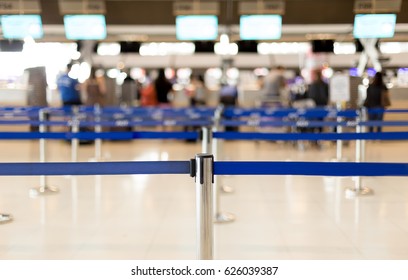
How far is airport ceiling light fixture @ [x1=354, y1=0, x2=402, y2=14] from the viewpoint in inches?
374

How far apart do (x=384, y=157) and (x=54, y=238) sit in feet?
24.2

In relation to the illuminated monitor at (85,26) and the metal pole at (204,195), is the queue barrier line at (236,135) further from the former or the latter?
the illuminated monitor at (85,26)

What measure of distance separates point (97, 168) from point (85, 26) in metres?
8.13

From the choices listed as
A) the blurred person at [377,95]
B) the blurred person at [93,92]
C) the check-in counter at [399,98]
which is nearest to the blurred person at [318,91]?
the check-in counter at [399,98]

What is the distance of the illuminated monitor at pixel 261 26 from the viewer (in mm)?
10570

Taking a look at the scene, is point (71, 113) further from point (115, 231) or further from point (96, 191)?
point (115, 231)

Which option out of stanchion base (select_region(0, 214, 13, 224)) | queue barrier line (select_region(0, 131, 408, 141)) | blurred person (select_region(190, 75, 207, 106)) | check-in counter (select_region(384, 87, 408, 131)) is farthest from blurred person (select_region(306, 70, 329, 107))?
stanchion base (select_region(0, 214, 13, 224))

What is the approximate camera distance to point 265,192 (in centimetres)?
679

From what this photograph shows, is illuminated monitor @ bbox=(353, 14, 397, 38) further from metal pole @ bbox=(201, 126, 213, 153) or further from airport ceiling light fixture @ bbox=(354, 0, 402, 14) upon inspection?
metal pole @ bbox=(201, 126, 213, 153)

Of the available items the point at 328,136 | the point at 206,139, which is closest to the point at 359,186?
the point at 328,136

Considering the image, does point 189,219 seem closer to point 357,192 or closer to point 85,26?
point 357,192

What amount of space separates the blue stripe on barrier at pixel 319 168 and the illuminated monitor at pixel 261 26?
304 inches

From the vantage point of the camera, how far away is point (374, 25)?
32.8 ft

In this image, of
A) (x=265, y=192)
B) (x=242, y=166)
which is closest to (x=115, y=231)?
(x=242, y=166)
